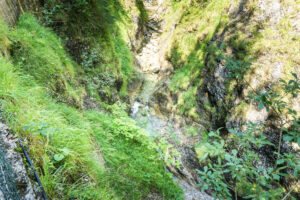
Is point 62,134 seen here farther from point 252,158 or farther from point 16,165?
point 252,158

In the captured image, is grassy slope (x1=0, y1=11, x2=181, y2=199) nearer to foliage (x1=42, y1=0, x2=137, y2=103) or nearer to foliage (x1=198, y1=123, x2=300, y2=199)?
foliage (x1=42, y1=0, x2=137, y2=103)

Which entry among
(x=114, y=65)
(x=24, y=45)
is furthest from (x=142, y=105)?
(x=24, y=45)

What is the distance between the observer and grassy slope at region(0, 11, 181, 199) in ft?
4.79

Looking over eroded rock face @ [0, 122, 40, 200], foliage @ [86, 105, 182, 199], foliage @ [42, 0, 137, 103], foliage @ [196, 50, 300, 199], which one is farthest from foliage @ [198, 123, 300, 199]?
foliage @ [42, 0, 137, 103]

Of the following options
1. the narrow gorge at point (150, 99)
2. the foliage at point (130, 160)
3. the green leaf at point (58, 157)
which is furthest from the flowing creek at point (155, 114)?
the green leaf at point (58, 157)

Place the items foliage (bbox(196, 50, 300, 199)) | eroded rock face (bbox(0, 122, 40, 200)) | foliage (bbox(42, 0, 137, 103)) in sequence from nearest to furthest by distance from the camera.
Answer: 1. eroded rock face (bbox(0, 122, 40, 200))
2. foliage (bbox(196, 50, 300, 199))
3. foliage (bbox(42, 0, 137, 103))

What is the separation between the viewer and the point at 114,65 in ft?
20.9

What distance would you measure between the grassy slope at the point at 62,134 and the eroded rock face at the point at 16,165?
0.12 m

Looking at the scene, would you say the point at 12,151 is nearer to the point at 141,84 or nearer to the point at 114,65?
the point at 114,65

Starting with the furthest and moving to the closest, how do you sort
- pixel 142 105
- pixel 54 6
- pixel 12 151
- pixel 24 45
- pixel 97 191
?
pixel 142 105
pixel 54 6
pixel 24 45
pixel 97 191
pixel 12 151

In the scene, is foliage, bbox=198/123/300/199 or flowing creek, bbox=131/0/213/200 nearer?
foliage, bbox=198/123/300/199

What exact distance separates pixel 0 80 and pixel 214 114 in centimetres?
569

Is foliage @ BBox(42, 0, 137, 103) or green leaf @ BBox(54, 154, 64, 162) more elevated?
foliage @ BBox(42, 0, 137, 103)

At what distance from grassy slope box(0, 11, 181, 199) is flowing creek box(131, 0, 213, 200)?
1617 mm
